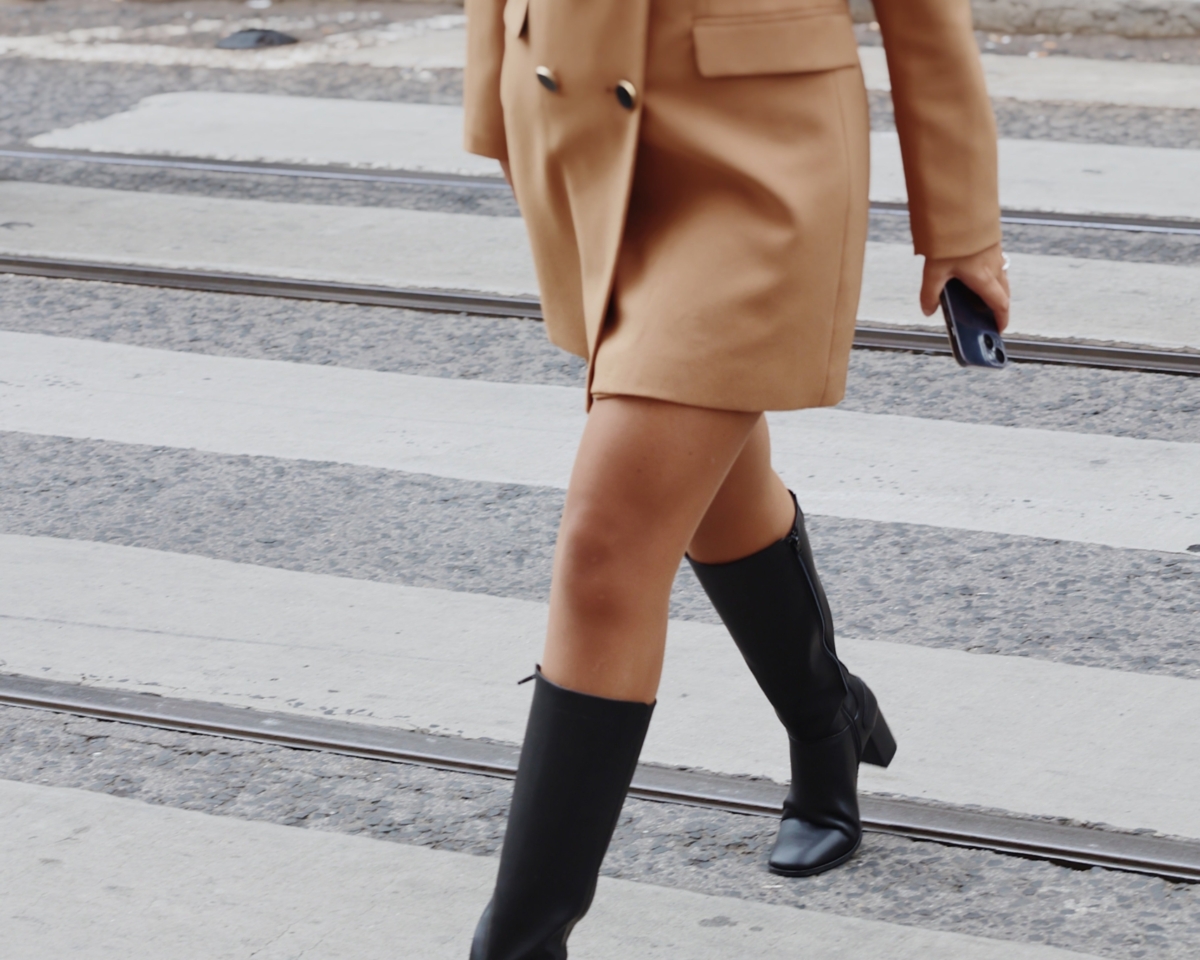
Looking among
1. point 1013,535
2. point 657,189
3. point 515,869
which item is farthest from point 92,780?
point 1013,535

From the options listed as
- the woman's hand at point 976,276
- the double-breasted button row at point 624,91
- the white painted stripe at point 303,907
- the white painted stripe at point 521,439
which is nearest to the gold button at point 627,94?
the double-breasted button row at point 624,91

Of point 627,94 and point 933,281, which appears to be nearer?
point 627,94

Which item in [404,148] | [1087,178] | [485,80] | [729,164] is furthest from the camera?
[404,148]

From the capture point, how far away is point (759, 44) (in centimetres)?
182

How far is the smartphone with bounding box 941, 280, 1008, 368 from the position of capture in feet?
6.65

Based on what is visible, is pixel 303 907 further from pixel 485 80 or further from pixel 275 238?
pixel 275 238

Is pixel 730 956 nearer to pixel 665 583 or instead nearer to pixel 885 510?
pixel 665 583

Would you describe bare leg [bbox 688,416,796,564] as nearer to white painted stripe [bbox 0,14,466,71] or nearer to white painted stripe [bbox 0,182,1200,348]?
white painted stripe [bbox 0,182,1200,348]

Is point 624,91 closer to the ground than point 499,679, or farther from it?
farther from it

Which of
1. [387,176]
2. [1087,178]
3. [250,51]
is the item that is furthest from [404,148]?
[250,51]

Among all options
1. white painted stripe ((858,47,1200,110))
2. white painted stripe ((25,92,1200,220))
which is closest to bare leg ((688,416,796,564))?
white painted stripe ((25,92,1200,220))

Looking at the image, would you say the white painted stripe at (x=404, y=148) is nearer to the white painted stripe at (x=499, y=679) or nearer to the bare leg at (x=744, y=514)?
the white painted stripe at (x=499, y=679)

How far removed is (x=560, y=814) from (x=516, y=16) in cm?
91

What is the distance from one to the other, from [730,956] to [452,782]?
2.10 ft
